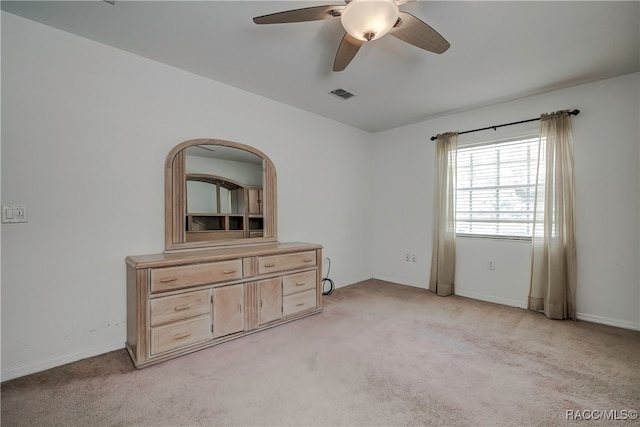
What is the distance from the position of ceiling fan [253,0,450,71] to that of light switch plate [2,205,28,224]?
6.76 ft

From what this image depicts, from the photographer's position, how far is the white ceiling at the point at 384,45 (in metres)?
1.91

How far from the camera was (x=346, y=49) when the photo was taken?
1.98 meters

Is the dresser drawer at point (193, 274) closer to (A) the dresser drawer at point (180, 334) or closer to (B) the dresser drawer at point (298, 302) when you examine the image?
(A) the dresser drawer at point (180, 334)

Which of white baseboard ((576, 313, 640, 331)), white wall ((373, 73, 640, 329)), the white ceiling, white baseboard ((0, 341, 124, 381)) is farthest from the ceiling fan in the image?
white baseboard ((576, 313, 640, 331))

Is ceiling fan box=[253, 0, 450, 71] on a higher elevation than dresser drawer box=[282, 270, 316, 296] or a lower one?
higher

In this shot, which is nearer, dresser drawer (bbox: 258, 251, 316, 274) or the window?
dresser drawer (bbox: 258, 251, 316, 274)

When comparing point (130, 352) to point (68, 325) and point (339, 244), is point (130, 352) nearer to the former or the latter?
point (68, 325)

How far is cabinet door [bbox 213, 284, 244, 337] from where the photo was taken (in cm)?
243

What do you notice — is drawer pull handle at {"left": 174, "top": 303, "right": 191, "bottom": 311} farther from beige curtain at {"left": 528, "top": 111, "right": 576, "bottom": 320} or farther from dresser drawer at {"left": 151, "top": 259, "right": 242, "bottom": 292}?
beige curtain at {"left": 528, "top": 111, "right": 576, "bottom": 320}

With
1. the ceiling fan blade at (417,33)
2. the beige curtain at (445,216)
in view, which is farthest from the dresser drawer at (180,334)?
the beige curtain at (445,216)

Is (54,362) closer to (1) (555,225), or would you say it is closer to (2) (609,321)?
(1) (555,225)

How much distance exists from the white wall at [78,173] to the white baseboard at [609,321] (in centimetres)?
431

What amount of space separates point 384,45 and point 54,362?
3506 millimetres

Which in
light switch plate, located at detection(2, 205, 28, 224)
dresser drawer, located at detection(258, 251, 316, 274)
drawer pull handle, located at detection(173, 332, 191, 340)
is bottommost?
drawer pull handle, located at detection(173, 332, 191, 340)
